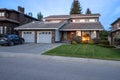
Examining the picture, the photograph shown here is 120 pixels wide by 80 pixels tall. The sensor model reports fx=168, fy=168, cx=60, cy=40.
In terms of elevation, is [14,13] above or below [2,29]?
above

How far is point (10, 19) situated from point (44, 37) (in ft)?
33.3

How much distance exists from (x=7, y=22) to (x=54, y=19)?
10993 millimetres

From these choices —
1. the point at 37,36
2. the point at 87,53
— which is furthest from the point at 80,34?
the point at 87,53

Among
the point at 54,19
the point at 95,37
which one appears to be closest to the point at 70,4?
the point at 54,19

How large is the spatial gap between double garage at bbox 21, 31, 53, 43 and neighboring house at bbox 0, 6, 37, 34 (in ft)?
14.5

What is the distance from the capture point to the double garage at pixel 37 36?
3052 centimetres

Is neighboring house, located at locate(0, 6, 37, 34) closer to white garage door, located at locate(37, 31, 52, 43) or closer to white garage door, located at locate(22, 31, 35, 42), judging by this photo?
white garage door, located at locate(22, 31, 35, 42)

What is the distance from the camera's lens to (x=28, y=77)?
7203 mm

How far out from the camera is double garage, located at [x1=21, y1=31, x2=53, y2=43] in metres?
30.5

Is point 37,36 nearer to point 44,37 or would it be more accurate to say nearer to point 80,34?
point 44,37

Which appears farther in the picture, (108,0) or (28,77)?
(108,0)

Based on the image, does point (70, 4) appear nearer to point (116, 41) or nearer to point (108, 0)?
point (108, 0)

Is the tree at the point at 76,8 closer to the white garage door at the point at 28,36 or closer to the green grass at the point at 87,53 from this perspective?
the white garage door at the point at 28,36

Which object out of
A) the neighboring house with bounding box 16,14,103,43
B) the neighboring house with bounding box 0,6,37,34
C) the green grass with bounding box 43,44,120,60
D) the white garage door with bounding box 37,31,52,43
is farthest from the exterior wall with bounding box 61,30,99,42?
the green grass with bounding box 43,44,120,60
